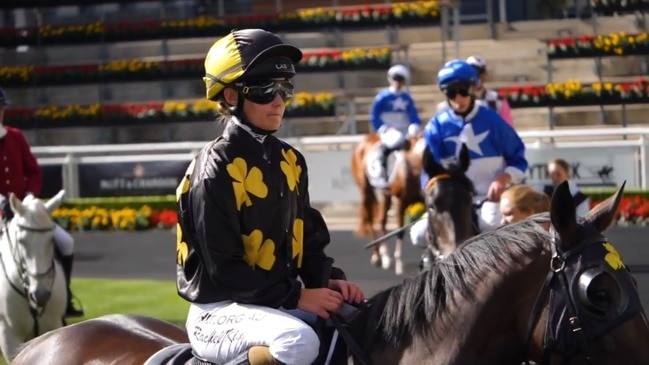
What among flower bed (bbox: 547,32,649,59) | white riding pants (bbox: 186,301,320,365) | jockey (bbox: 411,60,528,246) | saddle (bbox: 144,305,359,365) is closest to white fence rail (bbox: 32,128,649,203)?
flower bed (bbox: 547,32,649,59)

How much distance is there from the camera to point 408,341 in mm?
2918

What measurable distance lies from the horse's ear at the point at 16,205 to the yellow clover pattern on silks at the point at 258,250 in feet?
14.9

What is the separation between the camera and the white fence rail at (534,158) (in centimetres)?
1438

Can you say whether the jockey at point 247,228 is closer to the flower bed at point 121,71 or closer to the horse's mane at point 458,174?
the horse's mane at point 458,174

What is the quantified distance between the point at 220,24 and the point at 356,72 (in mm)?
3546

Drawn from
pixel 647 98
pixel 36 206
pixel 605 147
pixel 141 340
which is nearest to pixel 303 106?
pixel 647 98

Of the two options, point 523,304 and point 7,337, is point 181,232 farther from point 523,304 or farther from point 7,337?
point 7,337

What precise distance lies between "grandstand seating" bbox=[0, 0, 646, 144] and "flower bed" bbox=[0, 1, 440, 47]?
191mm

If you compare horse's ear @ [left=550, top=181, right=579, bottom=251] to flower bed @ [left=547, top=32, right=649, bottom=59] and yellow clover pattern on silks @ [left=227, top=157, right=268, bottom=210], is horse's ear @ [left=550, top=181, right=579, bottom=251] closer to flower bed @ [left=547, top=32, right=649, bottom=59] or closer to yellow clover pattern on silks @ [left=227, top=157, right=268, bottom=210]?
yellow clover pattern on silks @ [left=227, top=157, right=268, bottom=210]

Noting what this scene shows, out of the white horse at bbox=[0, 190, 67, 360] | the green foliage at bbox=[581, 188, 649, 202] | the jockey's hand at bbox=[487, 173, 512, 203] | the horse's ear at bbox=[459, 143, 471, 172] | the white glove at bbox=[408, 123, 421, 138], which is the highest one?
the horse's ear at bbox=[459, 143, 471, 172]

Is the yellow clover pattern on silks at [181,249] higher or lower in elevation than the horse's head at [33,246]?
higher

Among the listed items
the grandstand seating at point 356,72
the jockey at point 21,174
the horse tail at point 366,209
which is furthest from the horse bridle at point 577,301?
the grandstand seating at point 356,72

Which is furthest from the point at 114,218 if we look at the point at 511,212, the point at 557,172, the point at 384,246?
the point at 511,212

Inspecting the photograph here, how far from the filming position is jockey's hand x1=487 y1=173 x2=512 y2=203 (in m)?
6.34
